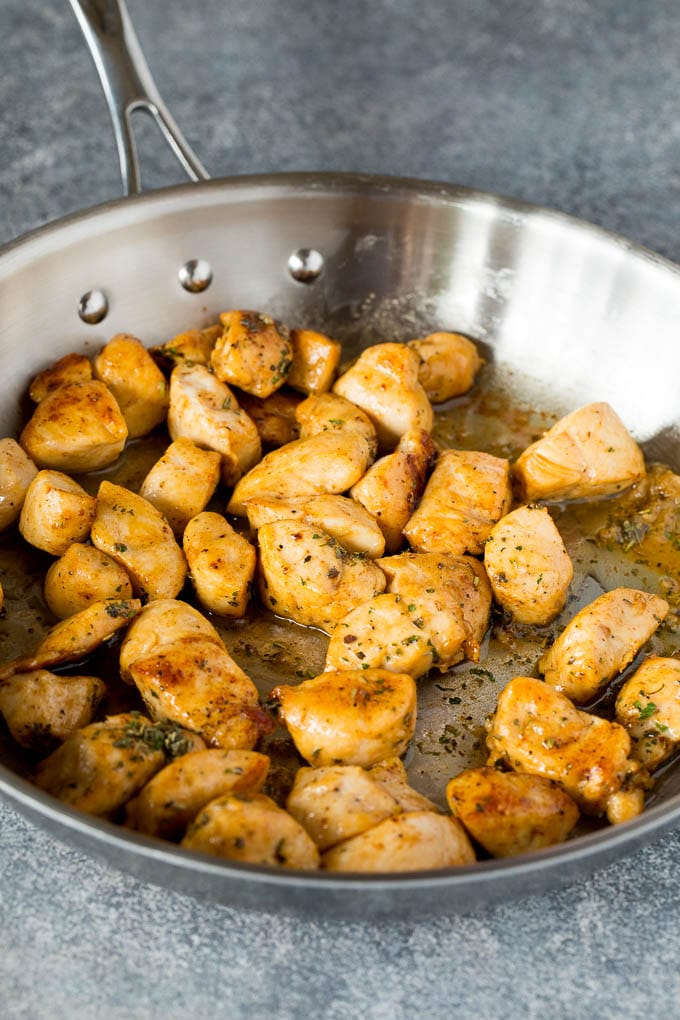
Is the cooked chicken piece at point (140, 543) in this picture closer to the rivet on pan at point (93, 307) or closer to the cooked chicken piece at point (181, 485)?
the cooked chicken piece at point (181, 485)

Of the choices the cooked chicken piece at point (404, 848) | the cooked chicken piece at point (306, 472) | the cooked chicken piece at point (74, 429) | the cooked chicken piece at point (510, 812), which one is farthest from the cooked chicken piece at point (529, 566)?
the cooked chicken piece at point (74, 429)

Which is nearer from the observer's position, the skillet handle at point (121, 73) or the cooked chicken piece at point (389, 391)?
the cooked chicken piece at point (389, 391)

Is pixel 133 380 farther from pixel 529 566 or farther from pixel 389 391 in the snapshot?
pixel 529 566

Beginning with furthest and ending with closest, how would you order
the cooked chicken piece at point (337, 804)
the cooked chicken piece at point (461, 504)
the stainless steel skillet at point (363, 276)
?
the stainless steel skillet at point (363, 276) → the cooked chicken piece at point (461, 504) → the cooked chicken piece at point (337, 804)

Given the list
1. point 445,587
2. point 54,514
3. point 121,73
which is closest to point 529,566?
point 445,587

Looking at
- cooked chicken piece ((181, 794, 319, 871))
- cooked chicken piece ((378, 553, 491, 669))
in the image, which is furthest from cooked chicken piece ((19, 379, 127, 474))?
cooked chicken piece ((181, 794, 319, 871))

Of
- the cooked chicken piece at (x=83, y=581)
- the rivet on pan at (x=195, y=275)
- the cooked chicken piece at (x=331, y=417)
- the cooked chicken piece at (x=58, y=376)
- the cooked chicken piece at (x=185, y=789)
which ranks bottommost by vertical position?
the cooked chicken piece at (x=185, y=789)
